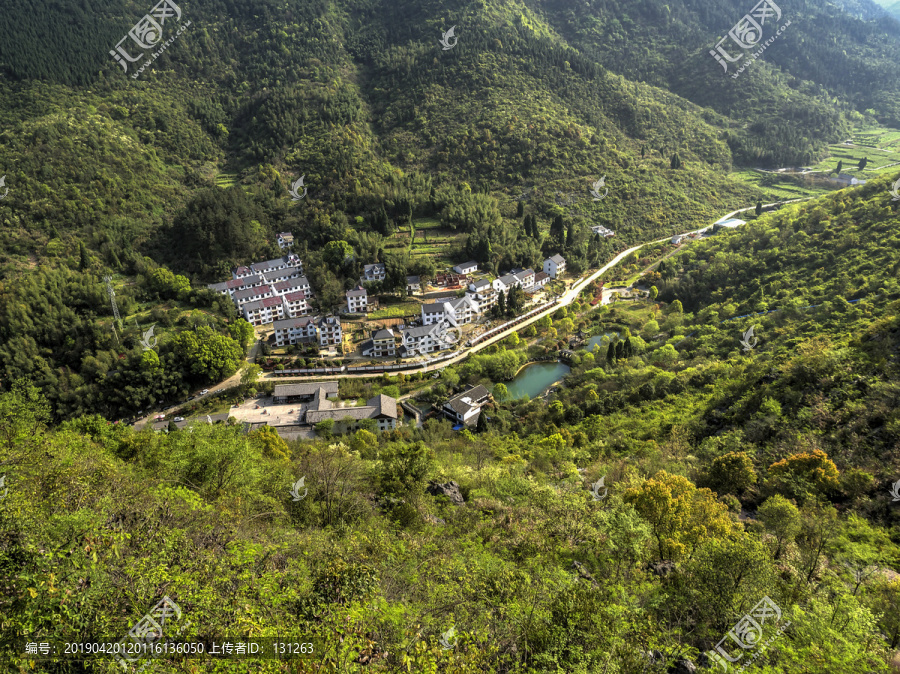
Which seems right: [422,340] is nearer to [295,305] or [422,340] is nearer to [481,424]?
[481,424]

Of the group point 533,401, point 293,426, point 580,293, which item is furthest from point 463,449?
point 580,293

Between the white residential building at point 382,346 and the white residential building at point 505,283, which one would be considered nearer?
the white residential building at point 382,346

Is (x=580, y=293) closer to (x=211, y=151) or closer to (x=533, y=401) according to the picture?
(x=533, y=401)

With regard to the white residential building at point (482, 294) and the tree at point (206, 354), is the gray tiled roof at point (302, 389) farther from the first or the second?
the white residential building at point (482, 294)

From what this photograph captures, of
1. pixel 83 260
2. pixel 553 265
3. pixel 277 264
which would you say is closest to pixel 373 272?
pixel 277 264

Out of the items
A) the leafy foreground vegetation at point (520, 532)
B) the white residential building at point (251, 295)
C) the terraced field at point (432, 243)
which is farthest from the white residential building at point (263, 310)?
the leafy foreground vegetation at point (520, 532)

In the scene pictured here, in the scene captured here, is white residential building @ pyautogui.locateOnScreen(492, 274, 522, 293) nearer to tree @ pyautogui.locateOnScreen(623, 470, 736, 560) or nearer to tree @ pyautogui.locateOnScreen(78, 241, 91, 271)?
tree @ pyautogui.locateOnScreen(623, 470, 736, 560)
